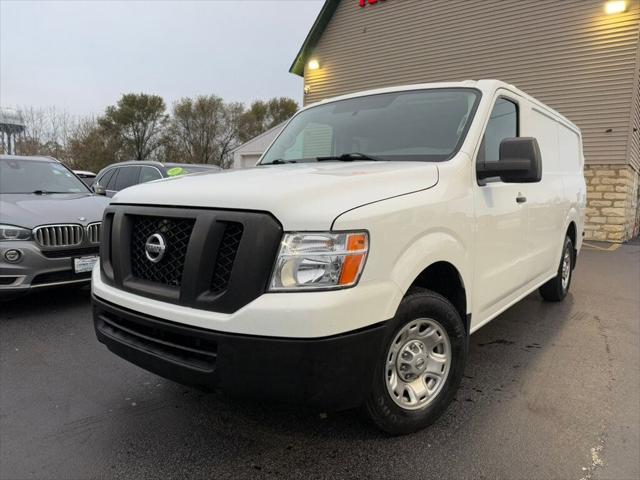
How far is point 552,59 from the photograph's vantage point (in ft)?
39.2

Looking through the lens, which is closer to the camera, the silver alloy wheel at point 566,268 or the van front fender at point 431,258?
the van front fender at point 431,258

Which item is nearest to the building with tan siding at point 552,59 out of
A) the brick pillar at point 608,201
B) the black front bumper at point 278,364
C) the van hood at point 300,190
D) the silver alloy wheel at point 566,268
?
the brick pillar at point 608,201

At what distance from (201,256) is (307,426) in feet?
3.88

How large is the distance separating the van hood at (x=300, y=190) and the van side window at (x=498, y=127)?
654mm

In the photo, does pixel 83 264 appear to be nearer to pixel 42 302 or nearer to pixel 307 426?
pixel 42 302

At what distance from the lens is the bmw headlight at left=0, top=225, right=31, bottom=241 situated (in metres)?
4.26

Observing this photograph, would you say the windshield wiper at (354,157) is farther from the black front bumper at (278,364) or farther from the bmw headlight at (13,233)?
the bmw headlight at (13,233)

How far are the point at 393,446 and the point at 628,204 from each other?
12881mm

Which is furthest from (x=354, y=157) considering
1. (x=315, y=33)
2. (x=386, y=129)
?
(x=315, y=33)

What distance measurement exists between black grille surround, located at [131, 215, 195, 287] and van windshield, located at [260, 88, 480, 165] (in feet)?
4.14

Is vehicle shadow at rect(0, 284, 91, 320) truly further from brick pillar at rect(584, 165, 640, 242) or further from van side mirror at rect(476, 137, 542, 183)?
brick pillar at rect(584, 165, 640, 242)

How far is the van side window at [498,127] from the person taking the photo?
9.53 ft

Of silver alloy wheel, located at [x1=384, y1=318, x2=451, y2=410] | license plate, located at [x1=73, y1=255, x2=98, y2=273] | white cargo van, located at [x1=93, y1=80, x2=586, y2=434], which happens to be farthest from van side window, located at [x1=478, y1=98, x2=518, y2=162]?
license plate, located at [x1=73, y1=255, x2=98, y2=273]

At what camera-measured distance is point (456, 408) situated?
2.68 meters
